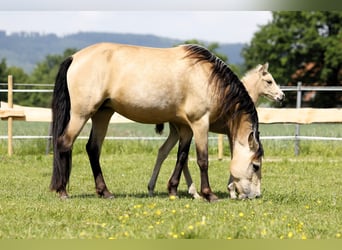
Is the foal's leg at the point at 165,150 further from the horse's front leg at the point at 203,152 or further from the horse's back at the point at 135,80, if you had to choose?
the horse's back at the point at 135,80

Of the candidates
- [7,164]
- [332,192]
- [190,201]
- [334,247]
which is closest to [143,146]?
[7,164]

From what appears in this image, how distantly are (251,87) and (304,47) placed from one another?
46.4 metres

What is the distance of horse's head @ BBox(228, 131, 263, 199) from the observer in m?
7.54

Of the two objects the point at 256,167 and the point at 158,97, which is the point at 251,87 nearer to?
the point at 256,167

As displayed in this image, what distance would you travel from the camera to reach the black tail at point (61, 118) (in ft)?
24.1

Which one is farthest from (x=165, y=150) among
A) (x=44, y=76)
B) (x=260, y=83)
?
(x=44, y=76)

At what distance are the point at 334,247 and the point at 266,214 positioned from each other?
4.19 meters

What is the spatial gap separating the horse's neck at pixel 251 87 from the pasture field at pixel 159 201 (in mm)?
1411

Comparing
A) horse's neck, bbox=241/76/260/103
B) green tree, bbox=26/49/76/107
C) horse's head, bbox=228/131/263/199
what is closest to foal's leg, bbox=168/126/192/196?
horse's head, bbox=228/131/263/199

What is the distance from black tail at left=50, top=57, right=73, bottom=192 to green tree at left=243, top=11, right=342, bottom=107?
44349 millimetres

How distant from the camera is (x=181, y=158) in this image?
777 centimetres

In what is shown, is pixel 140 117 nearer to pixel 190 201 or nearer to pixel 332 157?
pixel 190 201

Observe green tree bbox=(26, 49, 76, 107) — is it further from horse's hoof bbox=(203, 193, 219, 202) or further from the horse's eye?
the horse's eye

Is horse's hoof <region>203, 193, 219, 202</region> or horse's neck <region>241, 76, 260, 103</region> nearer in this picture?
horse's hoof <region>203, 193, 219, 202</region>
